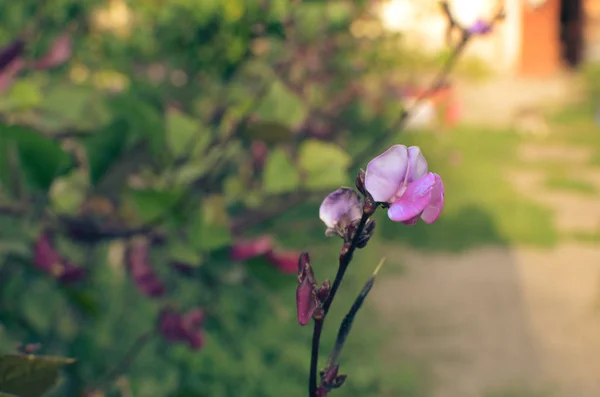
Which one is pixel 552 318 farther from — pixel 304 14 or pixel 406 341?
pixel 304 14

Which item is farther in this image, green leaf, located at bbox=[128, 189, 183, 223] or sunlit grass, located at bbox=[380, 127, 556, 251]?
sunlit grass, located at bbox=[380, 127, 556, 251]

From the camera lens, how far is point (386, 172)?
1.89 feet

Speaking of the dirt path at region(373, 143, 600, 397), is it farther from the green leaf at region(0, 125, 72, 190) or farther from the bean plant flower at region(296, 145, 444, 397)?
the bean plant flower at region(296, 145, 444, 397)

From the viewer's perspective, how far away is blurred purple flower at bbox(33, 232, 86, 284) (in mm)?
1312

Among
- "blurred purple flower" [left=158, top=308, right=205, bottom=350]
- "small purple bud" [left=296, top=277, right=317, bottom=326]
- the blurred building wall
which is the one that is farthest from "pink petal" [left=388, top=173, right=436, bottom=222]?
the blurred building wall

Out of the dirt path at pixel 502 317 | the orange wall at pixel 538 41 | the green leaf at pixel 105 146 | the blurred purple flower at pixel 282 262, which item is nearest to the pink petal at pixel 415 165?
the green leaf at pixel 105 146

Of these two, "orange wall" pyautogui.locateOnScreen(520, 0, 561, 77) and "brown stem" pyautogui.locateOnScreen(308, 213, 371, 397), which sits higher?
"orange wall" pyautogui.locateOnScreen(520, 0, 561, 77)

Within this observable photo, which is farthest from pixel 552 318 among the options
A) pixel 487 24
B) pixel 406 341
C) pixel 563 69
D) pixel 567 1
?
pixel 567 1

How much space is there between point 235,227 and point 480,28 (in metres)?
0.53

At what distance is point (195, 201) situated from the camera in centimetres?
146

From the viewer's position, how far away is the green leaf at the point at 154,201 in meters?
1.27

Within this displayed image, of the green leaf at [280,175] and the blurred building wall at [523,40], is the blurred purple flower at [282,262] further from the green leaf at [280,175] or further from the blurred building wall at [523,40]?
the blurred building wall at [523,40]

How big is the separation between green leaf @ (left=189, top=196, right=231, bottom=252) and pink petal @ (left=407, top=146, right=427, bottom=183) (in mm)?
804

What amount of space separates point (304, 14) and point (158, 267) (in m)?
0.69
